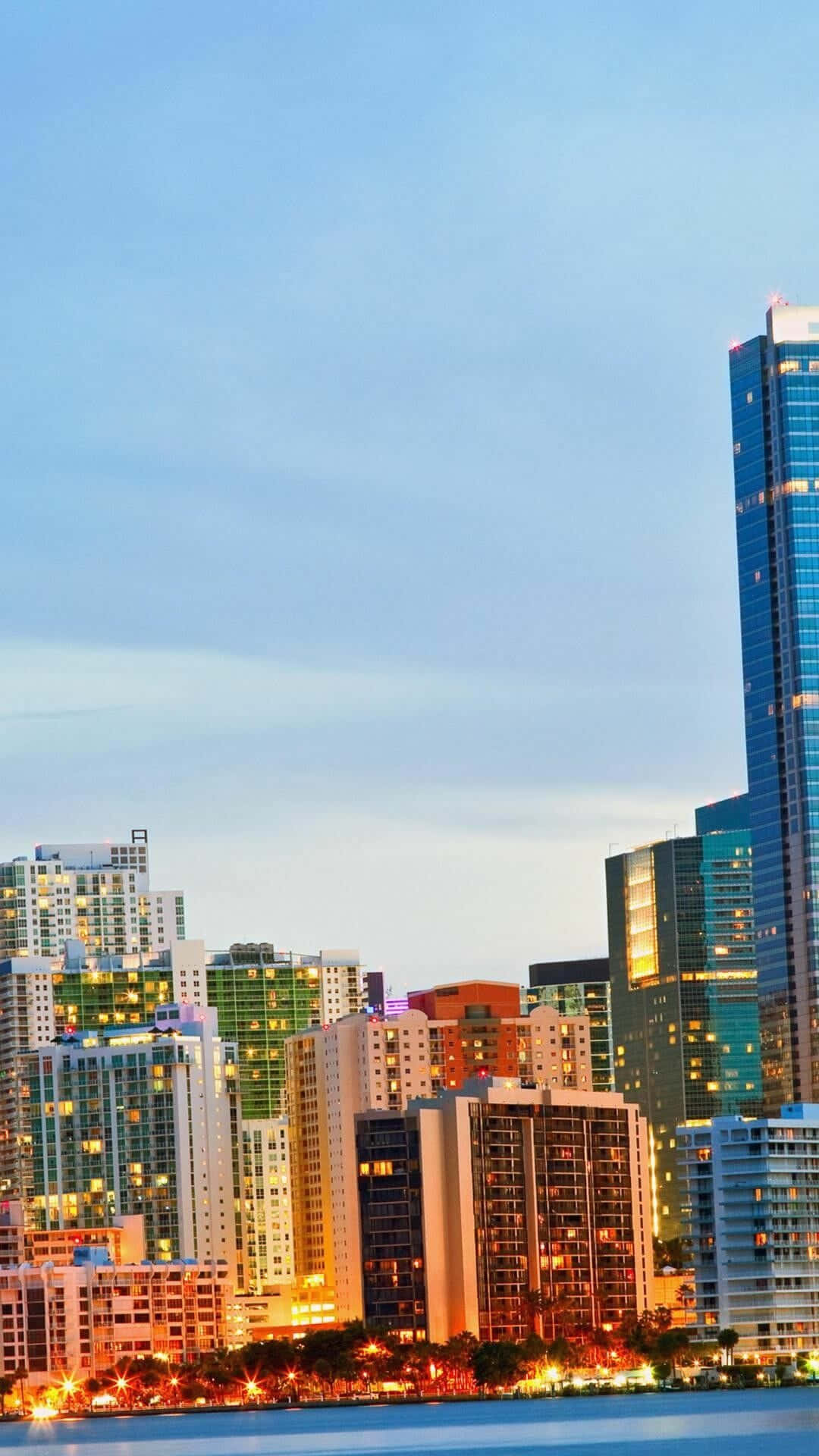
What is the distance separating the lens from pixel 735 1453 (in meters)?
196

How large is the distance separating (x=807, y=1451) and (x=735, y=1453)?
22.5 feet

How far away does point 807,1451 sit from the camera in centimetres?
19000
